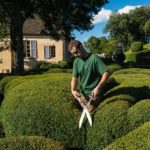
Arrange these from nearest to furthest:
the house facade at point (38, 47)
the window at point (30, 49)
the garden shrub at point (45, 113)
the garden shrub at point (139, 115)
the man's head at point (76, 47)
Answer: the garden shrub at point (139, 115) → the man's head at point (76, 47) → the garden shrub at point (45, 113) → the house facade at point (38, 47) → the window at point (30, 49)

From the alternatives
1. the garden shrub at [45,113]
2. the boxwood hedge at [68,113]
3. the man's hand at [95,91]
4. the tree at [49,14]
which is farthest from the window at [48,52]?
the man's hand at [95,91]

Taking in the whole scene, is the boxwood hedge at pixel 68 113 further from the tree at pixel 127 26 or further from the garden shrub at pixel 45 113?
the tree at pixel 127 26

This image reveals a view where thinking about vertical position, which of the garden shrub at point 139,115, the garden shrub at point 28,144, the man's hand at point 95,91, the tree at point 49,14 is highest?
the tree at point 49,14

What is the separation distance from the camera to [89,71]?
7.72 meters

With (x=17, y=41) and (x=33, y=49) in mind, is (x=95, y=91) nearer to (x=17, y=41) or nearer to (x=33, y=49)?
(x=17, y=41)

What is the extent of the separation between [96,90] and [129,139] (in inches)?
82.0

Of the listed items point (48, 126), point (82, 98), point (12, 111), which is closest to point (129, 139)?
point (82, 98)

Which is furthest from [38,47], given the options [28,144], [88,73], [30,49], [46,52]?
[28,144]

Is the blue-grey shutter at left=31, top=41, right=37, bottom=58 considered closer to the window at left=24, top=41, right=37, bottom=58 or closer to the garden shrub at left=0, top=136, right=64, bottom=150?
the window at left=24, top=41, right=37, bottom=58

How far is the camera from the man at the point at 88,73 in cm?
756

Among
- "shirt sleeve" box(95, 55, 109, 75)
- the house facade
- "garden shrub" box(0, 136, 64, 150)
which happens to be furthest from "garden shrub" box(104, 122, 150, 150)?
the house facade

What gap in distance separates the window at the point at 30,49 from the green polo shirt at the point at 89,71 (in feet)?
167

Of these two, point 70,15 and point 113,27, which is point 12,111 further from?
point 113,27

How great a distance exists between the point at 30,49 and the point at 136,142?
54083 mm
